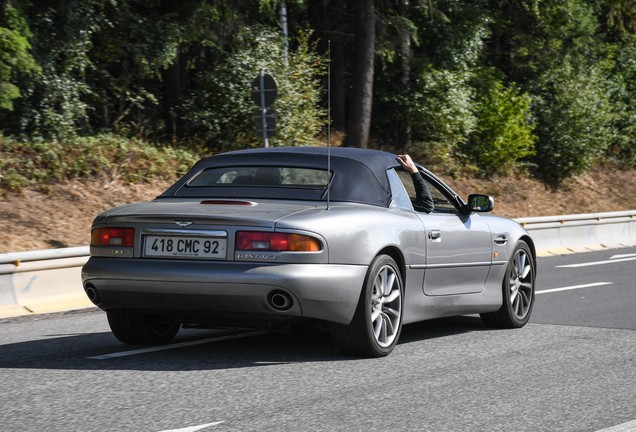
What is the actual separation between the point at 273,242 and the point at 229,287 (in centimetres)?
38

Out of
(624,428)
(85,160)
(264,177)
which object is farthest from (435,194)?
(85,160)

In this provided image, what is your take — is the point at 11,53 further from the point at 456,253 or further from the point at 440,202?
the point at 456,253

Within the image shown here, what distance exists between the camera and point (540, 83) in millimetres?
29000

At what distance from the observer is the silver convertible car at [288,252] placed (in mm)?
5164

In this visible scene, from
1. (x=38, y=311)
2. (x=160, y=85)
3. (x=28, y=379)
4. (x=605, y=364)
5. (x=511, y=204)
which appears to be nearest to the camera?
(x=28, y=379)

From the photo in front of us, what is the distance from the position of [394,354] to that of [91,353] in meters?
2.14

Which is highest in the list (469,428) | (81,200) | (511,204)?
(469,428)

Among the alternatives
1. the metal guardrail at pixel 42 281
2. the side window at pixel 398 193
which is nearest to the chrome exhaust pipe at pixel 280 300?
the side window at pixel 398 193

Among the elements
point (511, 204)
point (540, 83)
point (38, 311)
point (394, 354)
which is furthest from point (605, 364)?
point (540, 83)

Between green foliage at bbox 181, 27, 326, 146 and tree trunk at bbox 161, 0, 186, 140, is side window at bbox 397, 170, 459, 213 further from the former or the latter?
tree trunk at bbox 161, 0, 186, 140

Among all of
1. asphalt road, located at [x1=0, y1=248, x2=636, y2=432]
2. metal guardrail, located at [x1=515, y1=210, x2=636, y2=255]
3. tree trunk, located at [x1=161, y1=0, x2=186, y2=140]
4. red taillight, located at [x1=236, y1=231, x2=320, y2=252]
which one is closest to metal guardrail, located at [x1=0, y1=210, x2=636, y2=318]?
asphalt road, located at [x1=0, y1=248, x2=636, y2=432]

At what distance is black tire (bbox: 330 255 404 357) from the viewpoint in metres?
5.51

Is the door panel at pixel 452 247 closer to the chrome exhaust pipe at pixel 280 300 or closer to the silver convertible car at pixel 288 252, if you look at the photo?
the silver convertible car at pixel 288 252

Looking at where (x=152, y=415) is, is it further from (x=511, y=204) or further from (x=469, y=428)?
(x=511, y=204)
